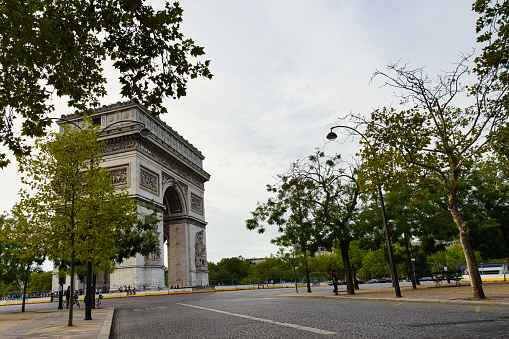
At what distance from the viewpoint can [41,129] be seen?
334 inches

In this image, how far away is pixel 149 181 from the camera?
127 feet

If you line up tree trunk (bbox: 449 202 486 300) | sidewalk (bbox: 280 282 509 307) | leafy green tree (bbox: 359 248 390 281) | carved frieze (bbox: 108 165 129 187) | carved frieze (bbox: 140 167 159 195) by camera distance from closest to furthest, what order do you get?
sidewalk (bbox: 280 282 509 307), tree trunk (bbox: 449 202 486 300), carved frieze (bbox: 108 165 129 187), carved frieze (bbox: 140 167 159 195), leafy green tree (bbox: 359 248 390 281)

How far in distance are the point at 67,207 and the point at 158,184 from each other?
28.4m

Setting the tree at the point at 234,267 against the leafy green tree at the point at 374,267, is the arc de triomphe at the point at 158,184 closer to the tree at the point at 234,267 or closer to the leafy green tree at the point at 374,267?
the leafy green tree at the point at 374,267

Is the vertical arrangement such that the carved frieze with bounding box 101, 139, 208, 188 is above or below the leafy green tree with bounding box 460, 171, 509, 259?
above

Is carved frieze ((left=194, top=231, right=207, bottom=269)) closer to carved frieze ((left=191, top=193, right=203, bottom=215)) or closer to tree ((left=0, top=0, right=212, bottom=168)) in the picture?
carved frieze ((left=191, top=193, right=203, bottom=215))

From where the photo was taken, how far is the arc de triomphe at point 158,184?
35125 millimetres

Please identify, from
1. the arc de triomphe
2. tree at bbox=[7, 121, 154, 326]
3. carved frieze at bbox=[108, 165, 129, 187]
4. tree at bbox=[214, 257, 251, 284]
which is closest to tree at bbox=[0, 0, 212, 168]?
tree at bbox=[7, 121, 154, 326]

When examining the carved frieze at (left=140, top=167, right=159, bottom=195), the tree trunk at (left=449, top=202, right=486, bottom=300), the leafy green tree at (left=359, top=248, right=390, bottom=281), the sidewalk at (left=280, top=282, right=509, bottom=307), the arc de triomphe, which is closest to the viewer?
the sidewalk at (left=280, top=282, right=509, bottom=307)

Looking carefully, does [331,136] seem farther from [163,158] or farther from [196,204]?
[196,204]

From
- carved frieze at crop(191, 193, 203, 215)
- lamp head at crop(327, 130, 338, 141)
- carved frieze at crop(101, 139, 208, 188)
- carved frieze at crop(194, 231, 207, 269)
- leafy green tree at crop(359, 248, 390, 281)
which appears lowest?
leafy green tree at crop(359, 248, 390, 281)

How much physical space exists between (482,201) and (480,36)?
18796 millimetres

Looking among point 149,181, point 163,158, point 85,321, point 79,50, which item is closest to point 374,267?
point 163,158

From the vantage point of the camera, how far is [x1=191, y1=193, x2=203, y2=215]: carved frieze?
166 ft
